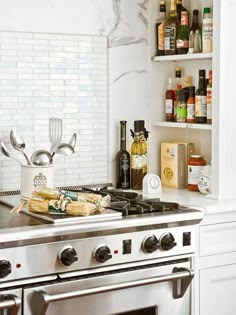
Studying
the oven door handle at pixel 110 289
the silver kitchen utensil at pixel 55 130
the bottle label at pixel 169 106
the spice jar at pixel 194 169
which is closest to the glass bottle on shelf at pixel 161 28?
the bottle label at pixel 169 106

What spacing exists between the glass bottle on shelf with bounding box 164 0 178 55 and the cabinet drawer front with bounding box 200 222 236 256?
955 millimetres

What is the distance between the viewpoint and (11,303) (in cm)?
238

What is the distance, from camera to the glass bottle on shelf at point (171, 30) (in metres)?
3.41

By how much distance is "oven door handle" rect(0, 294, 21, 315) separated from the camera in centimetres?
236

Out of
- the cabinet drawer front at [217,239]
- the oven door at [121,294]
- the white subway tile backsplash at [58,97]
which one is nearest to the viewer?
the oven door at [121,294]

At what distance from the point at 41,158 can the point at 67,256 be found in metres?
0.64

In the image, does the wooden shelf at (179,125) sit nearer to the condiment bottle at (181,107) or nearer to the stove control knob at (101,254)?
the condiment bottle at (181,107)

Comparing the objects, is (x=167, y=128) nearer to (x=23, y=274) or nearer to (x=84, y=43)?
(x=84, y=43)

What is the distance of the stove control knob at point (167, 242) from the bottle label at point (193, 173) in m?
0.65

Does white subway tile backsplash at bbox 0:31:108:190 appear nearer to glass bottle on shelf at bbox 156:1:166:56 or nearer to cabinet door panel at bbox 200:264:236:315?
glass bottle on shelf at bbox 156:1:166:56

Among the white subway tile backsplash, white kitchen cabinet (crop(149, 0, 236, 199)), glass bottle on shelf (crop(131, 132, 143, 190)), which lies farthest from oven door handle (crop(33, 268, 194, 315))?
the white subway tile backsplash

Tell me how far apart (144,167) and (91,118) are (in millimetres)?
355

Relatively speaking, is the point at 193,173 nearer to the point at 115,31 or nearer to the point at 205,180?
the point at 205,180

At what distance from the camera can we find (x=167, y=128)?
11.9ft
